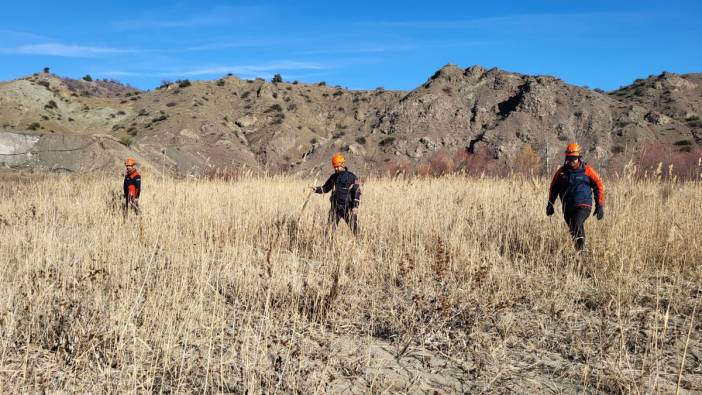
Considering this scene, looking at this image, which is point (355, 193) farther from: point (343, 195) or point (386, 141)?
point (386, 141)

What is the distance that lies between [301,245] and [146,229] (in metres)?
2.11

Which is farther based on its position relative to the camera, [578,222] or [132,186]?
[132,186]

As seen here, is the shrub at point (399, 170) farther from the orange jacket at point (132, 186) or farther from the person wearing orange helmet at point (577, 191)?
the orange jacket at point (132, 186)

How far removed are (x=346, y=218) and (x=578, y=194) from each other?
3.25 m

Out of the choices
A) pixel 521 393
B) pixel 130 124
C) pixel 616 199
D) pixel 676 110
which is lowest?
pixel 521 393

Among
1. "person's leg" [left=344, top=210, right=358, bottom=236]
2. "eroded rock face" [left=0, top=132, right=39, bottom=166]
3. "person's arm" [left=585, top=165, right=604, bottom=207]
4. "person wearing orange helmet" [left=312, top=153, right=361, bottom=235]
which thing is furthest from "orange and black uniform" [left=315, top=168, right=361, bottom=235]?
"eroded rock face" [left=0, top=132, right=39, bottom=166]

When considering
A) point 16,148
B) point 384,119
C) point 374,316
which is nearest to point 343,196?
point 374,316

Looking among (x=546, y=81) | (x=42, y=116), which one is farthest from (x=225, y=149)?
(x=546, y=81)

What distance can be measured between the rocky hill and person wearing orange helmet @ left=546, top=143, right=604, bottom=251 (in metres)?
22.6

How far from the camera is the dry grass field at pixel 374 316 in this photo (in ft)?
9.78

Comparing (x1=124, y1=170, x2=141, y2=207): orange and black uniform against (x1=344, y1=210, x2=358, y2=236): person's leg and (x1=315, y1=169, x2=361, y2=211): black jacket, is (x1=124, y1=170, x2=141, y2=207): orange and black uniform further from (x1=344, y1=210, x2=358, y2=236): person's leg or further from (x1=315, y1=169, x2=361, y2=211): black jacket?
(x1=344, y1=210, x2=358, y2=236): person's leg

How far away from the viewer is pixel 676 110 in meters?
40.6

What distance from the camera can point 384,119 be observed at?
43.6 meters

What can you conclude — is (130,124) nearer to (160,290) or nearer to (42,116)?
(42,116)
